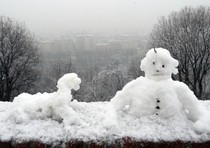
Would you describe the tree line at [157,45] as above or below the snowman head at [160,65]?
below

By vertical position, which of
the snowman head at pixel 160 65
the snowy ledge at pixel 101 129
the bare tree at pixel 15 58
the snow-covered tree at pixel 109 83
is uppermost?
the snowman head at pixel 160 65

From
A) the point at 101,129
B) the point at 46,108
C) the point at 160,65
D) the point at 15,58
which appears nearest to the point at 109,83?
the point at 15,58

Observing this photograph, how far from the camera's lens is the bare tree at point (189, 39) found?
20.3m

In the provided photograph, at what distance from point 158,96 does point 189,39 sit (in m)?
17.6

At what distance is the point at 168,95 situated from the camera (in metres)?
3.77

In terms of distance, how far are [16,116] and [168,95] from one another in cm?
188

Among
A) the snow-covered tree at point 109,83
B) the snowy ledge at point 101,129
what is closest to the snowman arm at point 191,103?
the snowy ledge at point 101,129

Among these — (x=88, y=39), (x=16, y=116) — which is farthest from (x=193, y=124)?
(x=88, y=39)

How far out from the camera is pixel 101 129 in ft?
10.8

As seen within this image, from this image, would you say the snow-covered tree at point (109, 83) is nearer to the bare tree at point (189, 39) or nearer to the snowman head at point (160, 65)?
the bare tree at point (189, 39)

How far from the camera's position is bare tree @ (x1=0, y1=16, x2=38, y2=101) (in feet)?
72.7

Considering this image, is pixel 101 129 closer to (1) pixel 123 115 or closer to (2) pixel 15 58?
(1) pixel 123 115

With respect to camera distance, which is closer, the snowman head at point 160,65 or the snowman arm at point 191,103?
the snowman arm at point 191,103

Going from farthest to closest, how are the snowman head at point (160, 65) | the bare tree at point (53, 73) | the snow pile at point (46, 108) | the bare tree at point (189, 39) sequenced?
the bare tree at point (53, 73)
the bare tree at point (189, 39)
the snowman head at point (160, 65)
the snow pile at point (46, 108)
